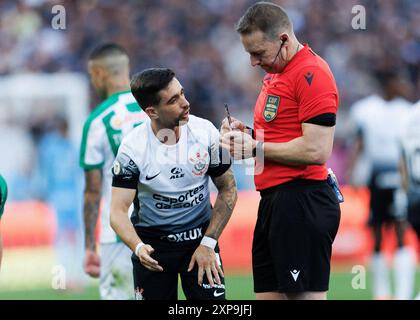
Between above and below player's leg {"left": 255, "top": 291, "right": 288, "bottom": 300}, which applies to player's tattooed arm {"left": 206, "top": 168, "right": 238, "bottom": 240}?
above

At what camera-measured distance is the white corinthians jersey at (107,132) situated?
805cm

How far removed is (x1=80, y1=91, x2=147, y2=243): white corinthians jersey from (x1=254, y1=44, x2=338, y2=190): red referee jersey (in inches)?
69.2

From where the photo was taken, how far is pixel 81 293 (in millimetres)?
12234

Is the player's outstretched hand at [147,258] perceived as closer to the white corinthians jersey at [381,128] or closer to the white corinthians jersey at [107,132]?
the white corinthians jersey at [107,132]

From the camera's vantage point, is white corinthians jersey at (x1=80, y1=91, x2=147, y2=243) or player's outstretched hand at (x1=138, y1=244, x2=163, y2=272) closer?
player's outstretched hand at (x1=138, y1=244, x2=163, y2=272)

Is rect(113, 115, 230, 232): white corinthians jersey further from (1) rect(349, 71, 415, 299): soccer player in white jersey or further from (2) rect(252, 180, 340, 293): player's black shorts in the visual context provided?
(1) rect(349, 71, 415, 299): soccer player in white jersey

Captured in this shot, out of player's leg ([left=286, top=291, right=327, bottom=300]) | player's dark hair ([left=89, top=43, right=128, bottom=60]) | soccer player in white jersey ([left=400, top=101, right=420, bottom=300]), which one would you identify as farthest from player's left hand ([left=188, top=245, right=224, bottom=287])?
soccer player in white jersey ([left=400, top=101, right=420, bottom=300])

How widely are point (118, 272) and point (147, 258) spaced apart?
2053mm

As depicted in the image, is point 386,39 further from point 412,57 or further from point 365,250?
point 365,250

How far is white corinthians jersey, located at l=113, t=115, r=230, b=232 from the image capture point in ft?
21.3

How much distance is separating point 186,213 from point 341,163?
10746 mm

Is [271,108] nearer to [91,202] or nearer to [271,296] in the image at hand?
[271,296]

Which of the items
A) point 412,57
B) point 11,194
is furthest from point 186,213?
point 412,57

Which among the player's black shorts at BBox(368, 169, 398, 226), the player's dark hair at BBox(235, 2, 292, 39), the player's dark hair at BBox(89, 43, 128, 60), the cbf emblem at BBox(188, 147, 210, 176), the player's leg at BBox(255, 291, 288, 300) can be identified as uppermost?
the player's dark hair at BBox(89, 43, 128, 60)
